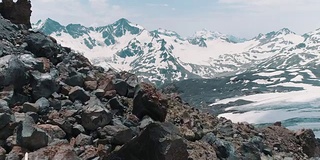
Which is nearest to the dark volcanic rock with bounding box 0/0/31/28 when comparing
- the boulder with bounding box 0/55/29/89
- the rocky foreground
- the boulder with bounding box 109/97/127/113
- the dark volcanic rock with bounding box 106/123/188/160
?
the rocky foreground

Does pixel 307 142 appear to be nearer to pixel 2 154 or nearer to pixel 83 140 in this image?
pixel 83 140

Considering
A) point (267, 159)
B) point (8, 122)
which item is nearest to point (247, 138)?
point (267, 159)

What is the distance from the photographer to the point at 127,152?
11273 millimetres

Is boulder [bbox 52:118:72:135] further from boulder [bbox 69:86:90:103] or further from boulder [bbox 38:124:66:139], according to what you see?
boulder [bbox 69:86:90:103]

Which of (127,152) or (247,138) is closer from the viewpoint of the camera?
(127,152)

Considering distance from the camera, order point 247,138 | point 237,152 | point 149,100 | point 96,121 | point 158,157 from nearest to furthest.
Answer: point 158,157 → point 96,121 → point 149,100 → point 237,152 → point 247,138

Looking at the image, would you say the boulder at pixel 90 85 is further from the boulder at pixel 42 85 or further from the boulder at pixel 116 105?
the boulder at pixel 42 85

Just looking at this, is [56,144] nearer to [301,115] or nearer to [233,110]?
[301,115]

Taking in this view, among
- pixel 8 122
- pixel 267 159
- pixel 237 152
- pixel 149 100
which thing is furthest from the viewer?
pixel 267 159

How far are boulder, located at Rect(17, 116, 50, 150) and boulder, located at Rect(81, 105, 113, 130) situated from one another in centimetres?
194

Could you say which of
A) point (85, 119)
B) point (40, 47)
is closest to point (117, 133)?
point (85, 119)

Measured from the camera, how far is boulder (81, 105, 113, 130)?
13227 millimetres

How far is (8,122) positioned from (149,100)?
511 centimetres

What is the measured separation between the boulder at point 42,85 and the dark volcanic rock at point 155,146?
170 inches
